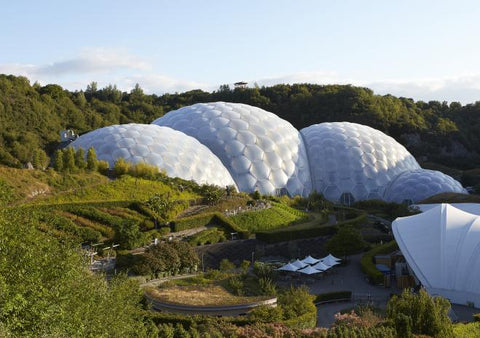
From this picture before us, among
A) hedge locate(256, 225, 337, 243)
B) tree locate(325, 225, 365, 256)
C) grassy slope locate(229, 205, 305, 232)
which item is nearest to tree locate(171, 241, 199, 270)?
hedge locate(256, 225, 337, 243)

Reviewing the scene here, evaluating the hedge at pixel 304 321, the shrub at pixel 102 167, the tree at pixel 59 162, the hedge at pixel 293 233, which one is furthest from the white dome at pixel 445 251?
the tree at pixel 59 162

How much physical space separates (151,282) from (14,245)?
44.9 feet

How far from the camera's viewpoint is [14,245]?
10.1 metres

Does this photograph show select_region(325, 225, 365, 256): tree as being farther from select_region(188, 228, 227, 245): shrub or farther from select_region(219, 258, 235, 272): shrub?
select_region(219, 258, 235, 272): shrub

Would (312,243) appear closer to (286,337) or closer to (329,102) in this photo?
(286,337)

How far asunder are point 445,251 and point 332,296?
591 centimetres

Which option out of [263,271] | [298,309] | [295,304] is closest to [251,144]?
[263,271]

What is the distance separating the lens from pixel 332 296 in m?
23.8

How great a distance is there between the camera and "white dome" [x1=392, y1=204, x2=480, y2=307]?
2336 centimetres

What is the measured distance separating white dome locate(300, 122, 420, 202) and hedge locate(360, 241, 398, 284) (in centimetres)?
1710

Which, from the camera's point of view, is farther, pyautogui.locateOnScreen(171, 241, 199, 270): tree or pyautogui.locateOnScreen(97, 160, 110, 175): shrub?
pyautogui.locateOnScreen(97, 160, 110, 175): shrub

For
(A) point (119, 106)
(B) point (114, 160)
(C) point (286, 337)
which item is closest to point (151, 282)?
(C) point (286, 337)

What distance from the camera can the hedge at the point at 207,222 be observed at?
29.9 m

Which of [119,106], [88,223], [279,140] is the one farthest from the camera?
[119,106]
